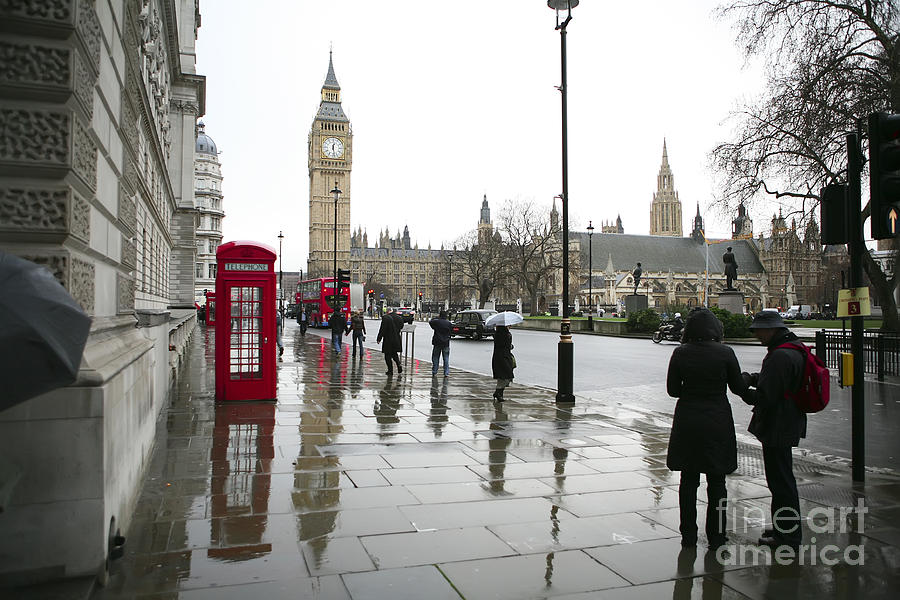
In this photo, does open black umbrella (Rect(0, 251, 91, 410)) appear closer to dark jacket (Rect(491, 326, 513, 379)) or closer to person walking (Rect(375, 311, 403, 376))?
dark jacket (Rect(491, 326, 513, 379))

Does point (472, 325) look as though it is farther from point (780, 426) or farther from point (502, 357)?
point (780, 426)

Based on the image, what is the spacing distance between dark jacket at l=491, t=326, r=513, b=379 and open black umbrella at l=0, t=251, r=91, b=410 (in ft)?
29.6

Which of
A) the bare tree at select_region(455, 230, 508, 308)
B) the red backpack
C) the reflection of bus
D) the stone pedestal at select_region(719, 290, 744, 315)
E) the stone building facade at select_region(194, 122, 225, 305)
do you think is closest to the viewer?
the red backpack

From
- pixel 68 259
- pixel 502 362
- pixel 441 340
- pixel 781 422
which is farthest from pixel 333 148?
pixel 781 422

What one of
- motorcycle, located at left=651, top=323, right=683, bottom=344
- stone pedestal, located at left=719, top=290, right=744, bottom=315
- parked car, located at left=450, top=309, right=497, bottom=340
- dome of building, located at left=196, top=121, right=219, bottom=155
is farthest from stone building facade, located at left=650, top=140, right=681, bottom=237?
parked car, located at left=450, top=309, right=497, bottom=340

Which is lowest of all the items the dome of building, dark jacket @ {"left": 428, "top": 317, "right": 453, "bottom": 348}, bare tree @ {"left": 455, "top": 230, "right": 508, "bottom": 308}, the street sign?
dark jacket @ {"left": 428, "top": 317, "right": 453, "bottom": 348}

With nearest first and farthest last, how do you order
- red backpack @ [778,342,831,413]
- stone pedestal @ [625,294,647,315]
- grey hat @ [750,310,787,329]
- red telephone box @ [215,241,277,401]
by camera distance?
red backpack @ [778,342,831,413] → grey hat @ [750,310,787,329] → red telephone box @ [215,241,277,401] → stone pedestal @ [625,294,647,315]

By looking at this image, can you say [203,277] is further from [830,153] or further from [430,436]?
[430,436]

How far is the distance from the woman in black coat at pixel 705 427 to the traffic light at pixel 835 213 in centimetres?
292

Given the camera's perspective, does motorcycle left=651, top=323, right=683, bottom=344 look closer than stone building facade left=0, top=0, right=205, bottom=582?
No

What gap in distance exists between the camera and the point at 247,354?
10.8 meters

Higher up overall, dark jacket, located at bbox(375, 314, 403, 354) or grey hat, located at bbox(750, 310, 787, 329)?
grey hat, located at bbox(750, 310, 787, 329)

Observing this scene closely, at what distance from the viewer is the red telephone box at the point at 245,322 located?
10.4 metres

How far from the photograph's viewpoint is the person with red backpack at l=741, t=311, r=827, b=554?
439 centimetres
